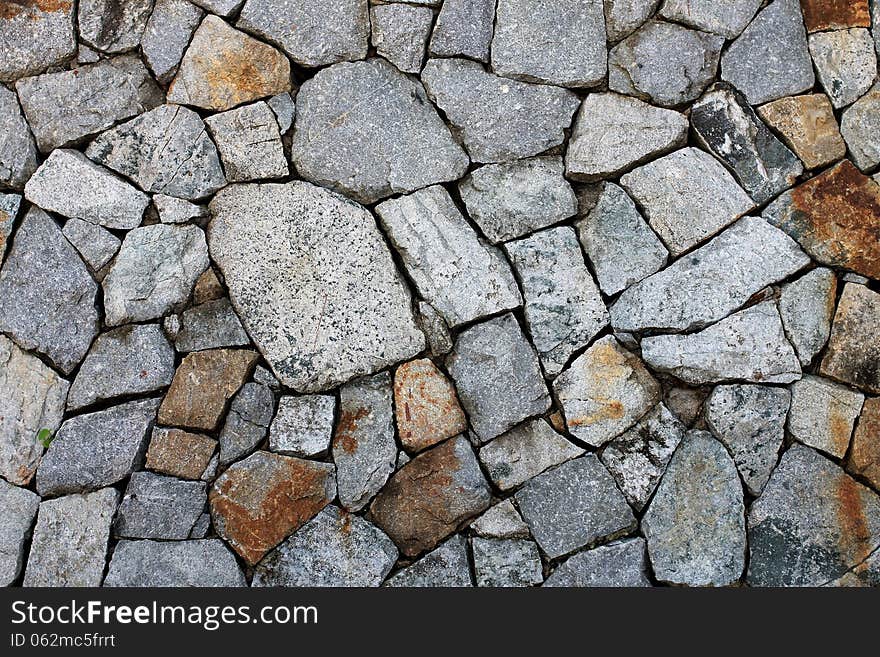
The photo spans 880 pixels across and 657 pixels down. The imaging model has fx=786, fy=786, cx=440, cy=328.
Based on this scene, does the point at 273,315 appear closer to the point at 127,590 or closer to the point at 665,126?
the point at 127,590

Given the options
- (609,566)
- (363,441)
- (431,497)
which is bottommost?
(609,566)

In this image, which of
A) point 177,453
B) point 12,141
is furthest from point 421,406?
point 12,141

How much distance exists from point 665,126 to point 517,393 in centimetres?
107

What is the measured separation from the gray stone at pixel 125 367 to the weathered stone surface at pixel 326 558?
72 centimetres

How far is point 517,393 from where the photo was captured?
108 inches

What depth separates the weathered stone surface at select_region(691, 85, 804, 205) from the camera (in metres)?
2.74

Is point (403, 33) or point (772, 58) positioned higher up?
point (403, 33)

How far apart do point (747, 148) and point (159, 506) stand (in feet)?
7.85

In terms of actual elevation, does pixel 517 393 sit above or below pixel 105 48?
below

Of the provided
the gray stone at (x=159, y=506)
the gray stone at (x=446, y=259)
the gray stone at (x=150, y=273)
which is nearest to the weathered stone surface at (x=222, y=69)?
the gray stone at (x=150, y=273)

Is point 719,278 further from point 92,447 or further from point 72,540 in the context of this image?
point 72,540

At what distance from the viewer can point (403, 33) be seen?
9.03 ft

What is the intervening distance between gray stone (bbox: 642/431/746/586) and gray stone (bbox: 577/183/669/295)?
0.63 m

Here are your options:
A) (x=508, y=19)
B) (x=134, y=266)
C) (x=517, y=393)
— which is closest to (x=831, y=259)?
(x=517, y=393)
